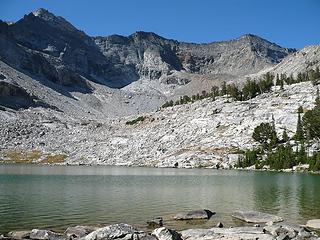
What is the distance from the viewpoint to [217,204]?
174 feet

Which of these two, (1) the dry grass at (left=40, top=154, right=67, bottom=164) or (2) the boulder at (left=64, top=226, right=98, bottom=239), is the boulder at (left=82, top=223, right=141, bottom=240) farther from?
(1) the dry grass at (left=40, top=154, right=67, bottom=164)

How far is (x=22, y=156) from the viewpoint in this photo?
18312 cm

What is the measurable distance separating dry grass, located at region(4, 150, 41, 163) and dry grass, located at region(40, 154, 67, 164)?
14.9 feet

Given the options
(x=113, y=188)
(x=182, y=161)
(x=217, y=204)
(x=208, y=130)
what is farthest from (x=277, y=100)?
(x=217, y=204)

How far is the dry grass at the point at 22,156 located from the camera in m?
178

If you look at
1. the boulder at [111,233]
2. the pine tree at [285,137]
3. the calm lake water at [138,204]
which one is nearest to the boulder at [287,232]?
the calm lake water at [138,204]

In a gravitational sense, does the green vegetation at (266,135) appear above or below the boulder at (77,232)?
above

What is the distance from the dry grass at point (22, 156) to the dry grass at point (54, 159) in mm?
4550

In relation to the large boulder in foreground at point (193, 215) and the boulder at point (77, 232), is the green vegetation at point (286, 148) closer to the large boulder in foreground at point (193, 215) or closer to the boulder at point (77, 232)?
the large boulder in foreground at point (193, 215)

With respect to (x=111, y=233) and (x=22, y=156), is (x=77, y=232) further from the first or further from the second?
(x=22, y=156)

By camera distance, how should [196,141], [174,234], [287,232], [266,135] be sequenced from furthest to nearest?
[196,141]
[266,135]
[287,232]
[174,234]

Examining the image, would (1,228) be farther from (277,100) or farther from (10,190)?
(277,100)

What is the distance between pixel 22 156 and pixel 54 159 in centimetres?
1514

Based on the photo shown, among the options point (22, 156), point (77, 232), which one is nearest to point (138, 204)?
point (77, 232)
